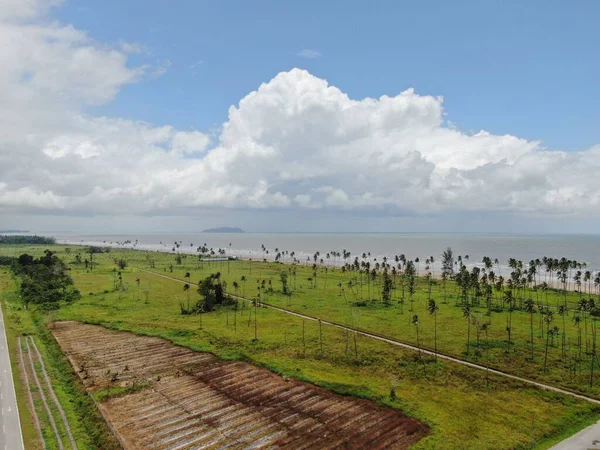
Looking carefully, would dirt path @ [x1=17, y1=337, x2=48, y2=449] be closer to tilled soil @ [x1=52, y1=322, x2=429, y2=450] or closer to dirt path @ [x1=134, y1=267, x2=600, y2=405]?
tilled soil @ [x1=52, y1=322, x2=429, y2=450]

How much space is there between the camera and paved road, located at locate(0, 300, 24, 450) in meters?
37.3

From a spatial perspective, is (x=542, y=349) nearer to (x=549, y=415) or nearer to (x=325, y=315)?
(x=549, y=415)

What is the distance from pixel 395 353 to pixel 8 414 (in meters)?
52.8

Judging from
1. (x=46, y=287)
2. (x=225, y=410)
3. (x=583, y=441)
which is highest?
(x=46, y=287)

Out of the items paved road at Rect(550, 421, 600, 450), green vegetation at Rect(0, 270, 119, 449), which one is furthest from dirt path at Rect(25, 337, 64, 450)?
paved road at Rect(550, 421, 600, 450)

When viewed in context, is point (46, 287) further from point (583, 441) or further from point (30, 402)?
point (583, 441)

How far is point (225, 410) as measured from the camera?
147ft

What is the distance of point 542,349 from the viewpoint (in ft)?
221

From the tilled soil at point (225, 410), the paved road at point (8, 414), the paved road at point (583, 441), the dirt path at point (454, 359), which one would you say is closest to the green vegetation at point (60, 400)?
the paved road at point (8, 414)

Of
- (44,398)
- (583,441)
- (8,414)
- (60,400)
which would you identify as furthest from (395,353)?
(8,414)

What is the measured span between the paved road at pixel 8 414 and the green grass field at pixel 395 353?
2488cm

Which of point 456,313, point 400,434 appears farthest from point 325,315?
point 400,434

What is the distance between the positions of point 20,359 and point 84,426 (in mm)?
27867

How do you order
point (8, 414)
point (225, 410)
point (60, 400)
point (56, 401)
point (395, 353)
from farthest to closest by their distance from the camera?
point (395, 353)
point (60, 400)
point (56, 401)
point (225, 410)
point (8, 414)
